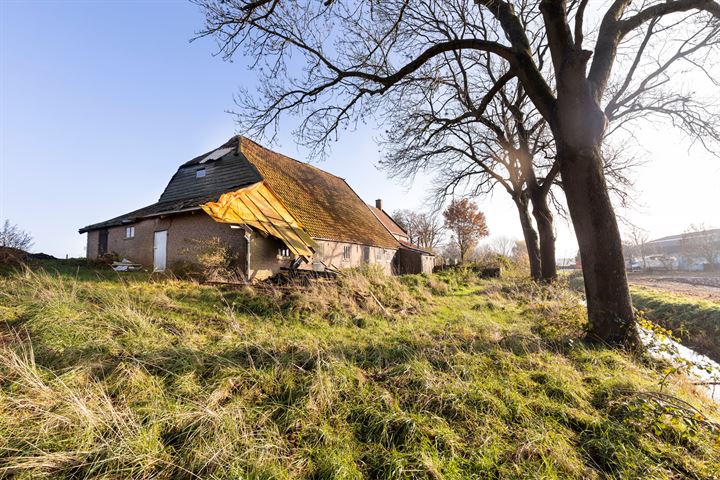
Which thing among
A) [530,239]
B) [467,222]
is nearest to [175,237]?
[530,239]

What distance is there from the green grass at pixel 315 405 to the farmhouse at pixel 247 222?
6.42m

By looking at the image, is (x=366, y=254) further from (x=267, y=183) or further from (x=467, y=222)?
(x=467, y=222)

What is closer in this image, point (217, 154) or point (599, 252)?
point (599, 252)

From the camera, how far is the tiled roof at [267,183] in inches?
589

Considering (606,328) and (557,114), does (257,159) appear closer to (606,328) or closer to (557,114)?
(557,114)

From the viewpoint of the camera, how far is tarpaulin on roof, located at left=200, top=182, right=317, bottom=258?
1091 cm

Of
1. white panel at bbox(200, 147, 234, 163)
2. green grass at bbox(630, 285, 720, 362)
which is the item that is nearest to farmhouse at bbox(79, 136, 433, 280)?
white panel at bbox(200, 147, 234, 163)

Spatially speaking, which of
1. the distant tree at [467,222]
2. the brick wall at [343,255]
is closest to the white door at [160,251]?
the brick wall at [343,255]

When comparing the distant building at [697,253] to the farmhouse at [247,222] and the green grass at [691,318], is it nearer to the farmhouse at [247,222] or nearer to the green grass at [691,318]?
the green grass at [691,318]

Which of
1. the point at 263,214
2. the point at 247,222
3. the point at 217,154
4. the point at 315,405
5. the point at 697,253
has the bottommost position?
the point at 315,405

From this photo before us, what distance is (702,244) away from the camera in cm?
3862

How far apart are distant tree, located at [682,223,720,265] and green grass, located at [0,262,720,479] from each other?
50852 millimetres

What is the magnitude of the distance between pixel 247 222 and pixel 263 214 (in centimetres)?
144

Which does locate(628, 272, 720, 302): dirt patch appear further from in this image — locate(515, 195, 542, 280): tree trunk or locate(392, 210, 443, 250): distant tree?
locate(392, 210, 443, 250): distant tree
